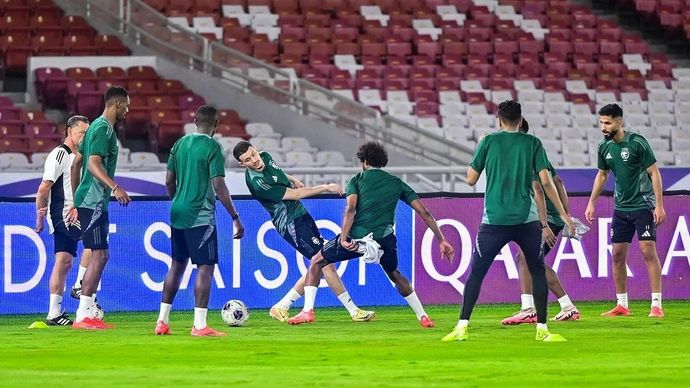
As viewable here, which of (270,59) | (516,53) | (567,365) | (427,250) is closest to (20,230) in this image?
(427,250)

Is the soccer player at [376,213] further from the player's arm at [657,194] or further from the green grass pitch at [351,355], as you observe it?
the player's arm at [657,194]

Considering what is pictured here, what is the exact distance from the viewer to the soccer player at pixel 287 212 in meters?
14.2

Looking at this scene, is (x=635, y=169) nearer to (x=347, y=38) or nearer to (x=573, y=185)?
(x=573, y=185)

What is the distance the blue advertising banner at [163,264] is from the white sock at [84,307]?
7.35 feet

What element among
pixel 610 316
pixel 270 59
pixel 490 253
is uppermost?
pixel 270 59

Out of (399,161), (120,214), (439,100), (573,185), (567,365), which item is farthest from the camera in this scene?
(439,100)

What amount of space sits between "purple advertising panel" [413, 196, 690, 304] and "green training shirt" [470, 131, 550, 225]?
5.02 metres

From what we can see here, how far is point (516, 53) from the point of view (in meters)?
30.9

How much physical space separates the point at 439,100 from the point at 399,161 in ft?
16.3

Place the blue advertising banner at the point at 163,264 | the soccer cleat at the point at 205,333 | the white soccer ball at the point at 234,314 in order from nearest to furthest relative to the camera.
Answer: the soccer cleat at the point at 205,333 → the white soccer ball at the point at 234,314 → the blue advertising banner at the point at 163,264

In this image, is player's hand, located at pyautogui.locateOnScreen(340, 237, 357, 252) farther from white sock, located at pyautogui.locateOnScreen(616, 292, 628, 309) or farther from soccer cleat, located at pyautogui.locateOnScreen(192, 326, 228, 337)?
white sock, located at pyautogui.locateOnScreen(616, 292, 628, 309)

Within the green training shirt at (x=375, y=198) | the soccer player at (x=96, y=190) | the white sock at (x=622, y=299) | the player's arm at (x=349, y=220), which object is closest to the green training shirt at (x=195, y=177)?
the soccer player at (x=96, y=190)

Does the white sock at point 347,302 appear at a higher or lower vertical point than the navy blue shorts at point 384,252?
lower

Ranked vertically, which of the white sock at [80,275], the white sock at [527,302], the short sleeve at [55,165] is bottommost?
the white sock at [527,302]
